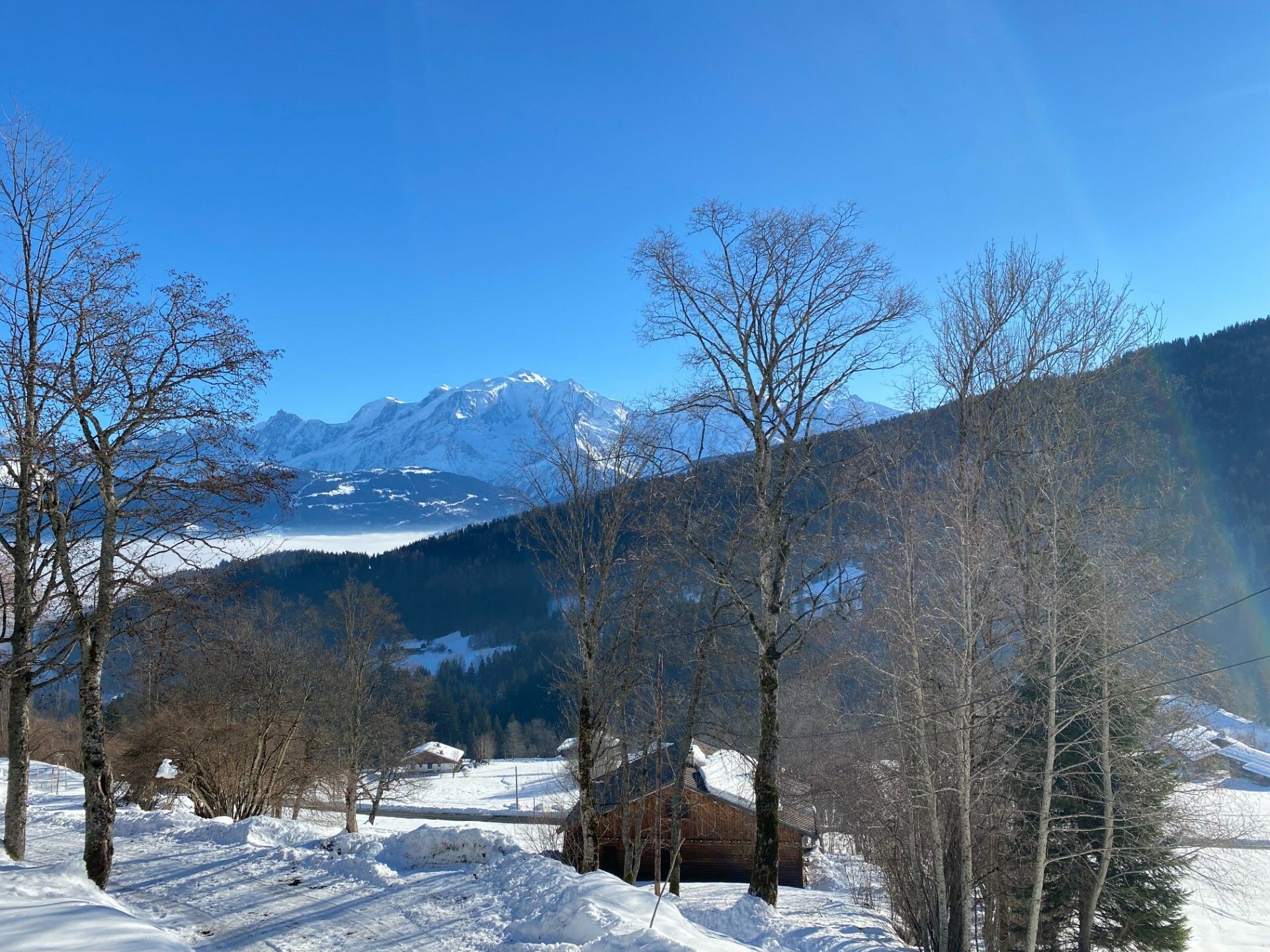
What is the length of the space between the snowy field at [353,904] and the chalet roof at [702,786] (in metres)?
5.85

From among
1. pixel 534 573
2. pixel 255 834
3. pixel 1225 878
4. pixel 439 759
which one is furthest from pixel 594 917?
pixel 439 759

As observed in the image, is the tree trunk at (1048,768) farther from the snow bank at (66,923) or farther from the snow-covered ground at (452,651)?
the snow-covered ground at (452,651)

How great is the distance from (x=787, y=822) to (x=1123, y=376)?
20.5 m

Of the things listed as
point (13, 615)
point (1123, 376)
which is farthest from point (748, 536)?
point (13, 615)

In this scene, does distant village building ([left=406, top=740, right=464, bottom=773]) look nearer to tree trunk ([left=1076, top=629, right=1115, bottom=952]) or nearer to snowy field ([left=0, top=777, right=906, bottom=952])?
snowy field ([left=0, top=777, right=906, bottom=952])

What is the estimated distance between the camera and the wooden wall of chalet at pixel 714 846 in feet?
98.1

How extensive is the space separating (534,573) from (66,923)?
179 feet

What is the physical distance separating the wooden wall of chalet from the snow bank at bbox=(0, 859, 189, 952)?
2365 cm

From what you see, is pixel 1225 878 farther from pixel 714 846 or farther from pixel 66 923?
pixel 66 923

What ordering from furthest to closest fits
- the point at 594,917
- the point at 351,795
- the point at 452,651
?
the point at 452,651 < the point at 351,795 < the point at 594,917

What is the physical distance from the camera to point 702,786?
31.2 metres

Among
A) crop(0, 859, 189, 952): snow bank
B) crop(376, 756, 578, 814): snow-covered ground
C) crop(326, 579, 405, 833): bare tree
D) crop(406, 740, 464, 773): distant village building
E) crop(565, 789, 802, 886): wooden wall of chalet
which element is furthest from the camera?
crop(406, 740, 464, 773): distant village building

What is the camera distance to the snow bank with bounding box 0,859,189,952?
5867 mm

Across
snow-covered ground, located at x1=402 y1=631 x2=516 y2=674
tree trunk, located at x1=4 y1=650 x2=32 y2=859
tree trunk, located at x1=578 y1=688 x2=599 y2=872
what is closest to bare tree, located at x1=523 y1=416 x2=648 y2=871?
tree trunk, located at x1=578 y1=688 x2=599 y2=872
